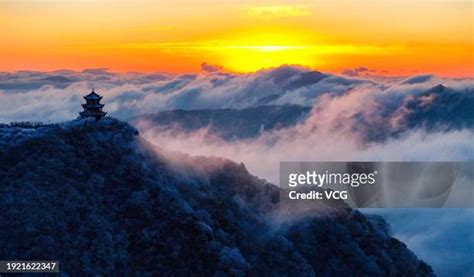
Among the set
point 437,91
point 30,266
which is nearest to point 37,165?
point 30,266

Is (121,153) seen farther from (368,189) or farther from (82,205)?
(368,189)

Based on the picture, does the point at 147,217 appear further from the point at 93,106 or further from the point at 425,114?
the point at 425,114

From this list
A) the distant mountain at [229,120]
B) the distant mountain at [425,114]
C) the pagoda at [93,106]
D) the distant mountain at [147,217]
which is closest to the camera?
the distant mountain at [147,217]

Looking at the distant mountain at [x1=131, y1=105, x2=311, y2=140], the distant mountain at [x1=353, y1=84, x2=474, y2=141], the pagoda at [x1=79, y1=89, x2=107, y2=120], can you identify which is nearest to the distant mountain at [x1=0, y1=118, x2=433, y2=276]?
the pagoda at [x1=79, y1=89, x2=107, y2=120]

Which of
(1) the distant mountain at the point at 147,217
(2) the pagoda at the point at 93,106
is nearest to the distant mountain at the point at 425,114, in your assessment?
(1) the distant mountain at the point at 147,217

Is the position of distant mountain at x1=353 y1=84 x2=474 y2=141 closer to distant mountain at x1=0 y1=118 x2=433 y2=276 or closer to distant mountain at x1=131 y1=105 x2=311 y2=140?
distant mountain at x1=131 y1=105 x2=311 y2=140

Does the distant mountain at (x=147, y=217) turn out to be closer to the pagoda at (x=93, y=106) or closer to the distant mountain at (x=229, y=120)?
A: the pagoda at (x=93, y=106)
